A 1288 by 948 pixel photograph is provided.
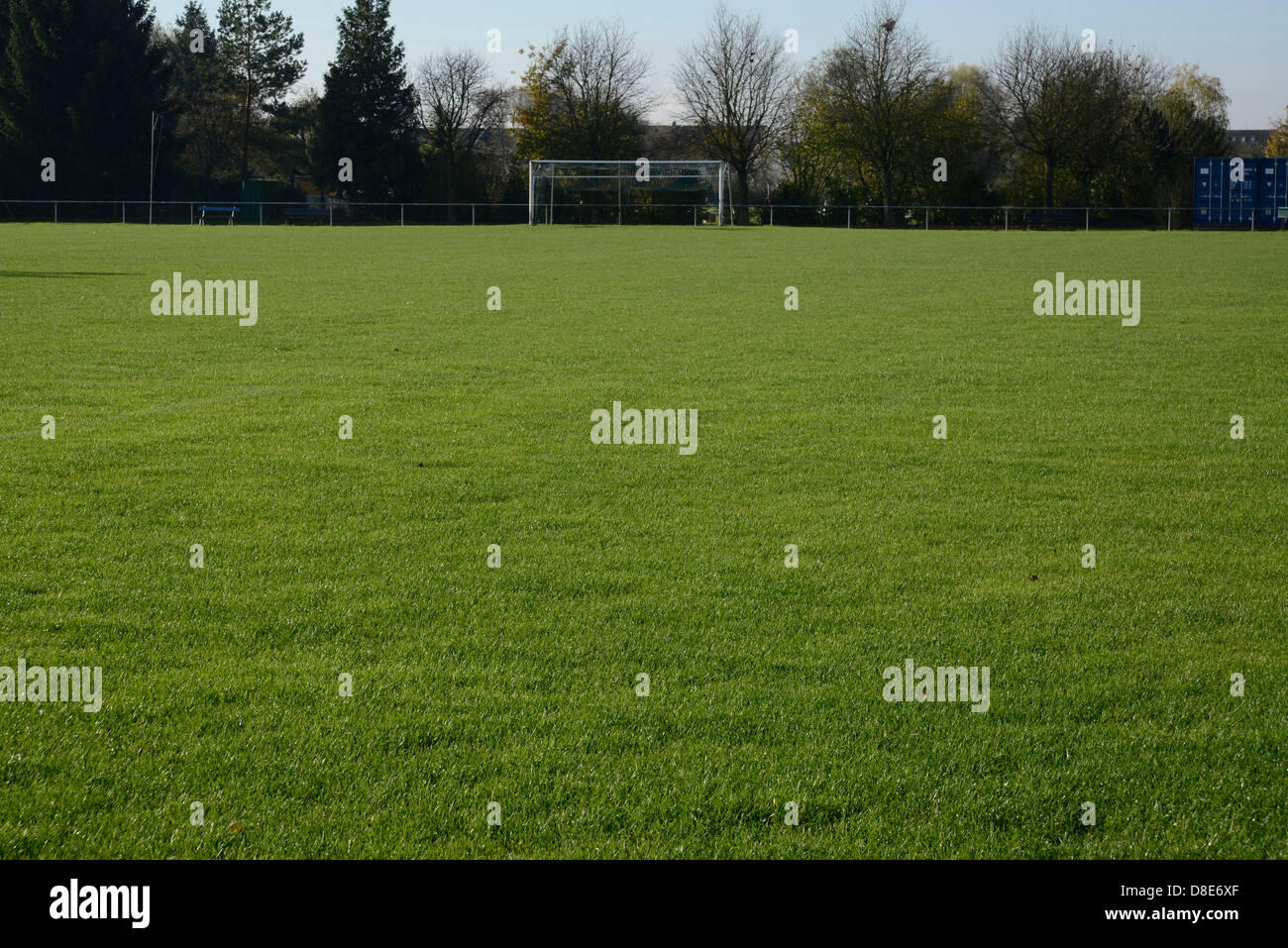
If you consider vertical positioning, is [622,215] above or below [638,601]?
above

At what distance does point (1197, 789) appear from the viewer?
4.21m

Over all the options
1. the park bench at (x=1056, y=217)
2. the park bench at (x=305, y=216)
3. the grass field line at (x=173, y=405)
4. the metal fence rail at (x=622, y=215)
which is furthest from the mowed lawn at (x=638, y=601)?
the park bench at (x=305, y=216)

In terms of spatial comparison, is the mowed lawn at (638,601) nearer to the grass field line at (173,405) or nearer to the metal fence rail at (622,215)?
the grass field line at (173,405)

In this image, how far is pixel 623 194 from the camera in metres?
65.6

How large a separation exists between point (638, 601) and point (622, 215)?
62277mm

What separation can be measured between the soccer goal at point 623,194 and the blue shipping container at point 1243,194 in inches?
997

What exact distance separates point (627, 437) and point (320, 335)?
7297 millimetres

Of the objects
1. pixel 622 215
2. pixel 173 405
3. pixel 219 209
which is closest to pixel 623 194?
pixel 622 215

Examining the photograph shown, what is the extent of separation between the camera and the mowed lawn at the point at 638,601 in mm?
4035

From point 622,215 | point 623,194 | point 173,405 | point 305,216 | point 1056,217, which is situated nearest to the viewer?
point 173,405

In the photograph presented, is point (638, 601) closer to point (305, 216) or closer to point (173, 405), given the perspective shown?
point (173, 405)

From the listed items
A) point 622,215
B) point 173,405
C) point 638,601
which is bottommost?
point 638,601
